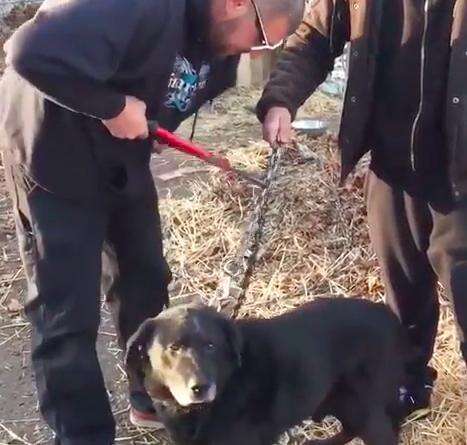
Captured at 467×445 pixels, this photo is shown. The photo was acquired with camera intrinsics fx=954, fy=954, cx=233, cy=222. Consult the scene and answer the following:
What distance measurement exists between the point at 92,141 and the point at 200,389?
83 centimetres

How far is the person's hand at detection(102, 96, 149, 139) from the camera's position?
273 cm

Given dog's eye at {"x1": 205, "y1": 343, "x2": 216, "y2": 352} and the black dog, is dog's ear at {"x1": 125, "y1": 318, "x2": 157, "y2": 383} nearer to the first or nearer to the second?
the black dog

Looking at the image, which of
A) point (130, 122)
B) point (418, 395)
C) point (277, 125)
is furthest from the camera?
point (418, 395)

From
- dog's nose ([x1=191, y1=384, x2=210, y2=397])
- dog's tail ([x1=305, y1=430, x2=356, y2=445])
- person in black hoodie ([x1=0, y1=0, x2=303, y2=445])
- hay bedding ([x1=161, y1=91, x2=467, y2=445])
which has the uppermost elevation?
person in black hoodie ([x1=0, y1=0, x2=303, y2=445])

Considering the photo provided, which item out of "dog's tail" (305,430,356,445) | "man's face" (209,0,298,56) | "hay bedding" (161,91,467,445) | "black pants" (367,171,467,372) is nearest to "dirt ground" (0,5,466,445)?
"hay bedding" (161,91,467,445)

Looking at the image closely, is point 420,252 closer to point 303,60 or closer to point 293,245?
point 303,60

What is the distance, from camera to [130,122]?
2744 millimetres

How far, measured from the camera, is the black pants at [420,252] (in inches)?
118

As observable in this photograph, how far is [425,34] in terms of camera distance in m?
2.85

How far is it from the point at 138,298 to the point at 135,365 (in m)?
0.62

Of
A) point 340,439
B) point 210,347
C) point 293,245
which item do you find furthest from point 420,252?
point 293,245

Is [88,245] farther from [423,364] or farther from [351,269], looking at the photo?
[351,269]

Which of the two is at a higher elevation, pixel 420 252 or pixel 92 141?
pixel 92 141

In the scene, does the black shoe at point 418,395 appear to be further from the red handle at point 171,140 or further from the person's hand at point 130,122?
the person's hand at point 130,122
